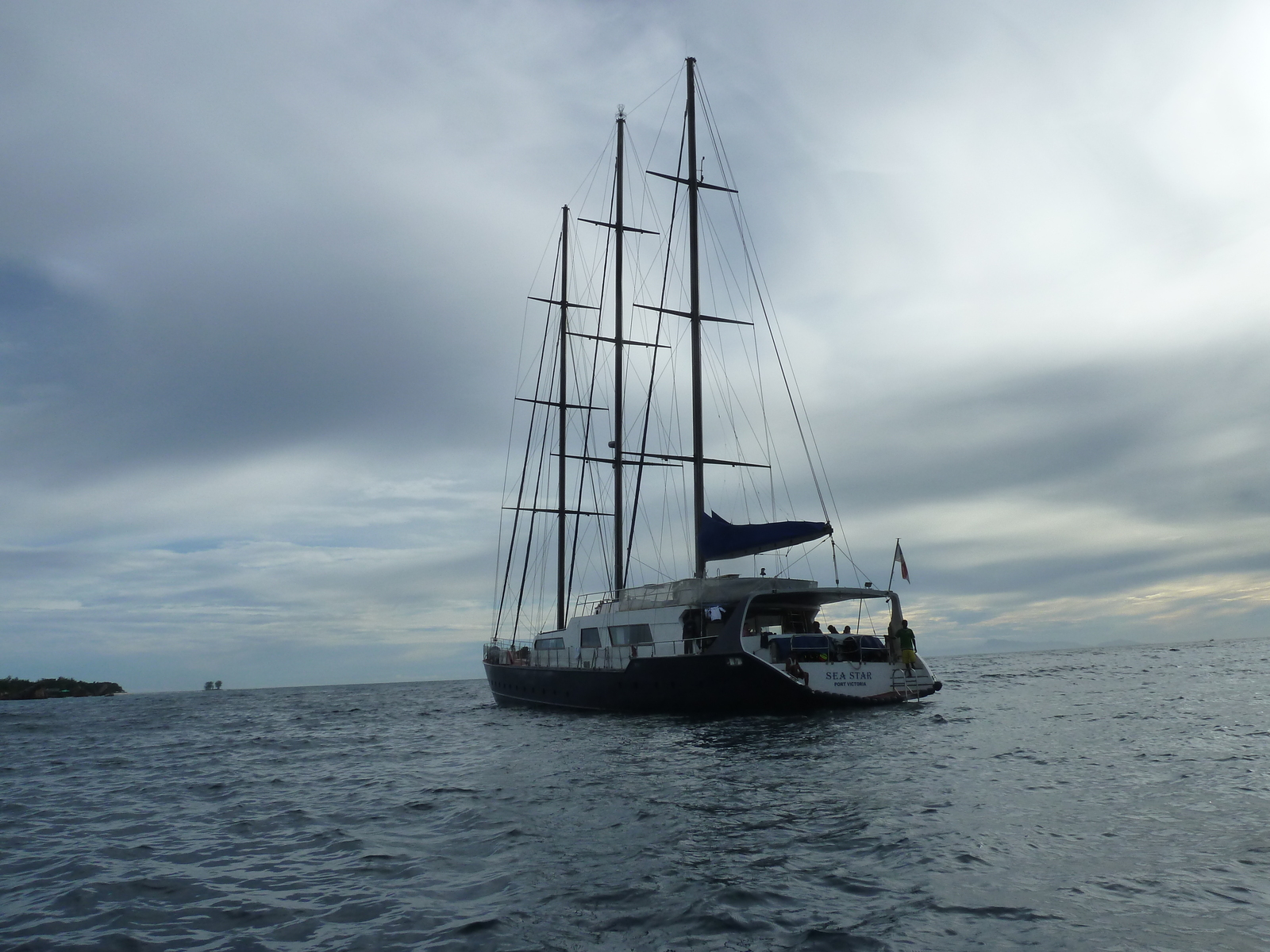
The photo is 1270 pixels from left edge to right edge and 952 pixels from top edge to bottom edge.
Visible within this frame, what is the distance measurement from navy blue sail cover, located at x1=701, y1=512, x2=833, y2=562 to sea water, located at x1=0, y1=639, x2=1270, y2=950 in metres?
6.83

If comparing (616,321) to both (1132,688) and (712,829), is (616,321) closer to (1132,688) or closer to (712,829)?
(1132,688)

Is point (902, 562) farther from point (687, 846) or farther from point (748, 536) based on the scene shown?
point (687, 846)

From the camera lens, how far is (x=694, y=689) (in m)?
26.2

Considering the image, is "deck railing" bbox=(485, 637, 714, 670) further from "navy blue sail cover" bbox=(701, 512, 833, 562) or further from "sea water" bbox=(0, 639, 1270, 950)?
"sea water" bbox=(0, 639, 1270, 950)

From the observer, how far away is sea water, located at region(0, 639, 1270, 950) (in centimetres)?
716

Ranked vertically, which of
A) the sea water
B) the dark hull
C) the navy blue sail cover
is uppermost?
the navy blue sail cover

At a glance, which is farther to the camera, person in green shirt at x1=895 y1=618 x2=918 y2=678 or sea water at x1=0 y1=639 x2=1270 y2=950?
person in green shirt at x1=895 y1=618 x2=918 y2=678

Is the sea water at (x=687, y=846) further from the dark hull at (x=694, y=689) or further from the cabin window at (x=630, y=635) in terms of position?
the cabin window at (x=630, y=635)

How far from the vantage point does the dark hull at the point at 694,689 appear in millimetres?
24406

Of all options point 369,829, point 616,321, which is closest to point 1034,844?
point 369,829

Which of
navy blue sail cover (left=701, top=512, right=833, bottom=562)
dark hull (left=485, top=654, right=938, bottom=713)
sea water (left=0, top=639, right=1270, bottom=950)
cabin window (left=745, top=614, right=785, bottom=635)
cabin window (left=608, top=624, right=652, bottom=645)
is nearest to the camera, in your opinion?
sea water (left=0, top=639, right=1270, bottom=950)

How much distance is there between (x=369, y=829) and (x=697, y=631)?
54.3ft

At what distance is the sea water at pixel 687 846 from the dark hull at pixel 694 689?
226 centimetres

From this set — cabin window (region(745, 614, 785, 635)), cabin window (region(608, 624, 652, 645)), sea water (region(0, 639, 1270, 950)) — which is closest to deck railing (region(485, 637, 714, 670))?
cabin window (region(608, 624, 652, 645))
